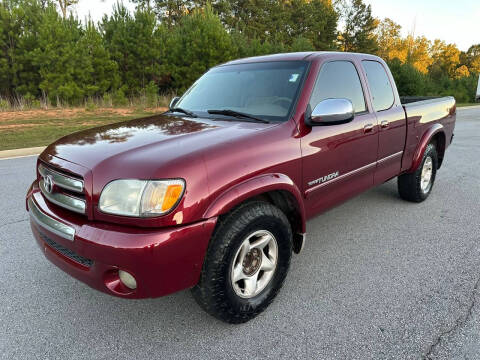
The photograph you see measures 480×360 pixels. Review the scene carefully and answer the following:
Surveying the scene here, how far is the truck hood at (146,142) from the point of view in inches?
82.4

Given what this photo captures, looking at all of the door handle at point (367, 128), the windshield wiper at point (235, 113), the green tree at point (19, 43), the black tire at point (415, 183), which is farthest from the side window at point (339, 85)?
the green tree at point (19, 43)

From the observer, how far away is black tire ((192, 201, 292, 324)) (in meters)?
2.13

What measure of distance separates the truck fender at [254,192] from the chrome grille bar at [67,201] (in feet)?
2.48

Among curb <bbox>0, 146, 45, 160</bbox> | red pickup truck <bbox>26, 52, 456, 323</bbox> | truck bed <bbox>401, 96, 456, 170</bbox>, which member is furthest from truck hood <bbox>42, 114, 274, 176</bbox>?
curb <bbox>0, 146, 45, 160</bbox>

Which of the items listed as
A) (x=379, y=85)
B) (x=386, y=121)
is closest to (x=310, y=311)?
(x=386, y=121)

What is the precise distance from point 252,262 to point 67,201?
49.5 inches

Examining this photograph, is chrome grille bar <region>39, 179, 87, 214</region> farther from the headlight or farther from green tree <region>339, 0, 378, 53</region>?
green tree <region>339, 0, 378, 53</region>

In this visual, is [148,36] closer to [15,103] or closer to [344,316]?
[15,103]

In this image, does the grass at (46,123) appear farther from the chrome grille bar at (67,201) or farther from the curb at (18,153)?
the chrome grille bar at (67,201)

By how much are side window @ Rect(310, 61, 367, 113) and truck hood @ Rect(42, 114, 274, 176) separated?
2.31 ft

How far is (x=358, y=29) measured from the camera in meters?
46.6

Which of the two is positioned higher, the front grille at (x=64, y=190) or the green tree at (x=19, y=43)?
the green tree at (x=19, y=43)

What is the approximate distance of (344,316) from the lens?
8.00ft

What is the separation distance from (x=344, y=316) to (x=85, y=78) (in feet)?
59.1
